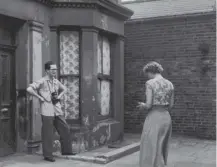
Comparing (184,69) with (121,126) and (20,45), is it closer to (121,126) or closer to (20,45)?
(121,126)

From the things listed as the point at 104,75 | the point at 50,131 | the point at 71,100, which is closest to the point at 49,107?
the point at 50,131

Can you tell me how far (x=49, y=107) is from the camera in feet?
23.7

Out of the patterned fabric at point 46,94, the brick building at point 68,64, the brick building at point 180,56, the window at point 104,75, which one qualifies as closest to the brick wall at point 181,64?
the brick building at point 180,56

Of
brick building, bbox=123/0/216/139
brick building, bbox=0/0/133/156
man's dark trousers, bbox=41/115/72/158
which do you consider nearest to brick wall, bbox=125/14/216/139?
brick building, bbox=123/0/216/139

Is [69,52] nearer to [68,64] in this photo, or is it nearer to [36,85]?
[68,64]

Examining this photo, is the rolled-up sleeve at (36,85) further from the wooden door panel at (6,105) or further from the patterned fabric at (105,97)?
the patterned fabric at (105,97)

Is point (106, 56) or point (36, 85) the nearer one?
point (36, 85)

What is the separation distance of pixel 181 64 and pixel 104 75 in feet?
9.48

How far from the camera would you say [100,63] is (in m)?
9.45

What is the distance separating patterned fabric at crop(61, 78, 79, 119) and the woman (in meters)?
2.95

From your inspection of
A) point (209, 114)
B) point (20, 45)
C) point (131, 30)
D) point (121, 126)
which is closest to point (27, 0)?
point (20, 45)

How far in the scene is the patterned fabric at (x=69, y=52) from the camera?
8695 millimetres

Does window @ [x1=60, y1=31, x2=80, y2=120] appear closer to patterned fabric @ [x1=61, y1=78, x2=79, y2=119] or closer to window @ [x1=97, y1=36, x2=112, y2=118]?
patterned fabric @ [x1=61, y1=78, x2=79, y2=119]

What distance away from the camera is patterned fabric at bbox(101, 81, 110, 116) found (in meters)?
9.62
